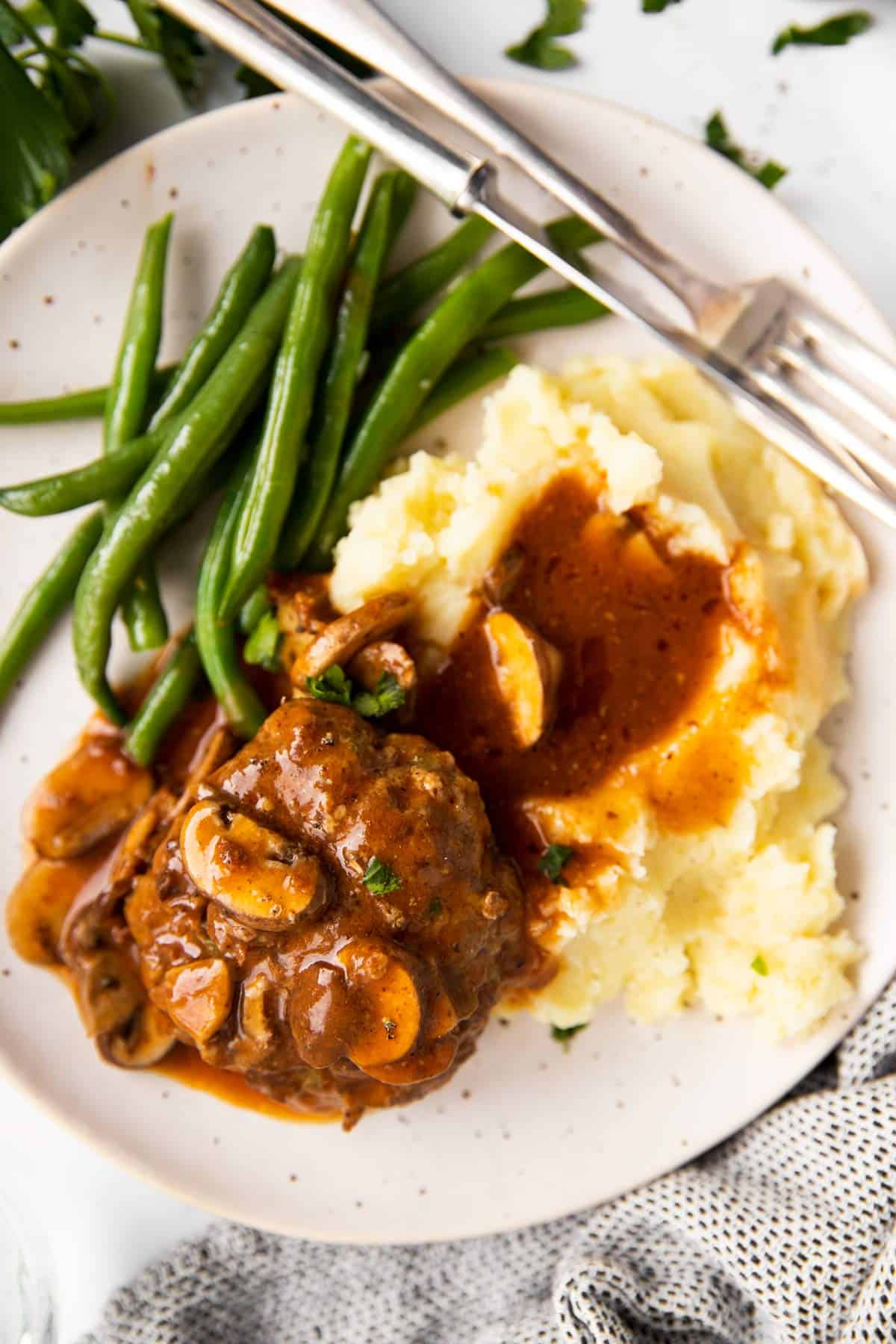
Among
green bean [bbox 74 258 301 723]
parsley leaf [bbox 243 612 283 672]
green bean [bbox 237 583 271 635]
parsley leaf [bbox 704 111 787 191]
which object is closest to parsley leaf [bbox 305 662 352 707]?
parsley leaf [bbox 243 612 283 672]

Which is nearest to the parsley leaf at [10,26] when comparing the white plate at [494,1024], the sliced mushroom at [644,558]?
the white plate at [494,1024]

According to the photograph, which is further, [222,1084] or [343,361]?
[222,1084]

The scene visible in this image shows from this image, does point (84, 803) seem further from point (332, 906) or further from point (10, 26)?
point (10, 26)

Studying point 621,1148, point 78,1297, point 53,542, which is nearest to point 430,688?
point 53,542

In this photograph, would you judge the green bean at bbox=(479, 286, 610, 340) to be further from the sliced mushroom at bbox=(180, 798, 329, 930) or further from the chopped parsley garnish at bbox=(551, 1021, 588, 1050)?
the chopped parsley garnish at bbox=(551, 1021, 588, 1050)

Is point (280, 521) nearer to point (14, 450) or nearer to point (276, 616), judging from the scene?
point (276, 616)

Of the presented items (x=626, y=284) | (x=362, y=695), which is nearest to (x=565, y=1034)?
(x=362, y=695)
